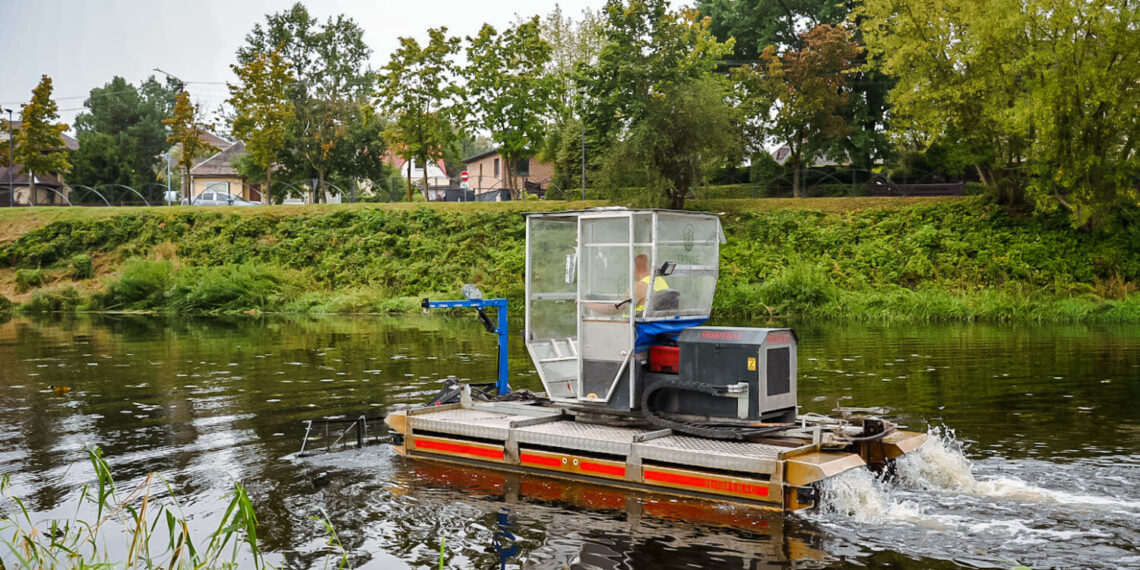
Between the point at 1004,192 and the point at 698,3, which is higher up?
the point at 698,3

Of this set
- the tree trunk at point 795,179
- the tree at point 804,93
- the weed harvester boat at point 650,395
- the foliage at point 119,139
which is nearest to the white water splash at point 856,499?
the weed harvester boat at point 650,395

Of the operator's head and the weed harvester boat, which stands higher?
the operator's head

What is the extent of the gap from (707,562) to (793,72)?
35.0m

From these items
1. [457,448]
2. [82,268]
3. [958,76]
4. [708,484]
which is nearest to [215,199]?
[82,268]

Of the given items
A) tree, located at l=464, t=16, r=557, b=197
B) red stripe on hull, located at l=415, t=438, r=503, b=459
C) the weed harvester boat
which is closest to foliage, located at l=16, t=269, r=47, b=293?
tree, located at l=464, t=16, r=557, b=197

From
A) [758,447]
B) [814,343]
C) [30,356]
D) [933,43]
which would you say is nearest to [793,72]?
[933,43]

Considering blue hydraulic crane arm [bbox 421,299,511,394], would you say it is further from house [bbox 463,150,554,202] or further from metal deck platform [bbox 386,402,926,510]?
house [bbox 463,150,554,202]

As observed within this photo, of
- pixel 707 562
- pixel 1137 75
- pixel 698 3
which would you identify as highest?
pixel 698 3

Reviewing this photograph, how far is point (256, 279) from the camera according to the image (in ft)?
123

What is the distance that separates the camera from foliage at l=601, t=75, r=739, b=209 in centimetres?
3578

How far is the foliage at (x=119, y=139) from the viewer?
212ft

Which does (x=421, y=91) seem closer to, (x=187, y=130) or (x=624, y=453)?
(x=187, y=130)

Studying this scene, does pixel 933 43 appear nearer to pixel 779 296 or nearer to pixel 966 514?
pixel 779 296

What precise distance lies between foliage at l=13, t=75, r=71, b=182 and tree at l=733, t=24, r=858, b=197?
109ft
